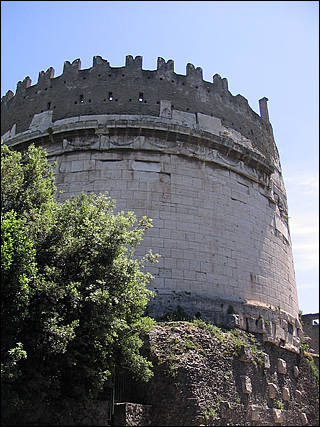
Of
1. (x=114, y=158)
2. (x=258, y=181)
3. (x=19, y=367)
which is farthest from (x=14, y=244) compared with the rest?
(x=258, y=181)

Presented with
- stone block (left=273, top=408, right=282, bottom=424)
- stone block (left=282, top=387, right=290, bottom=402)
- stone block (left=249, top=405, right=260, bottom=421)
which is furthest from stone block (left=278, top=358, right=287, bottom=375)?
stone block (left=249, top=405, right=260, bottom=421)

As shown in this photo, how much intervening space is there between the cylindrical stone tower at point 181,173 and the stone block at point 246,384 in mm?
1638

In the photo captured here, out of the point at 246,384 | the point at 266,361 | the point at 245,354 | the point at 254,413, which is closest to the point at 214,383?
the point at 246,384

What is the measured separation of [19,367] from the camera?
7.86m

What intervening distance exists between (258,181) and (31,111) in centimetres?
Result: 941

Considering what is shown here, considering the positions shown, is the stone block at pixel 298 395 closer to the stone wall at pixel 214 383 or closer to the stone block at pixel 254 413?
the stone wall at pixel 214 383

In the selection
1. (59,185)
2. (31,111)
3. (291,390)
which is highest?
(31,111)

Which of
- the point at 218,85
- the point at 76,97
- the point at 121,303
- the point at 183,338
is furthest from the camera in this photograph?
the point at 218,85

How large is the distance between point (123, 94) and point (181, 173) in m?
3.83

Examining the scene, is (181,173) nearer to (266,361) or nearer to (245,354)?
(245,354)

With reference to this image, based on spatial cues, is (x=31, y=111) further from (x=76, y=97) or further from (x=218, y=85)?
(x=218, y=85)

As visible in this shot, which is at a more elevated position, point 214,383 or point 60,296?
point 60,296

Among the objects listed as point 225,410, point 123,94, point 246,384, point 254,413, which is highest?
point 123,94

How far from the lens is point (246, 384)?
11391mm
